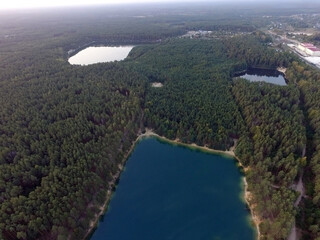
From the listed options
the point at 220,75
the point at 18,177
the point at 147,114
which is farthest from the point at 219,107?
the point at 18,177

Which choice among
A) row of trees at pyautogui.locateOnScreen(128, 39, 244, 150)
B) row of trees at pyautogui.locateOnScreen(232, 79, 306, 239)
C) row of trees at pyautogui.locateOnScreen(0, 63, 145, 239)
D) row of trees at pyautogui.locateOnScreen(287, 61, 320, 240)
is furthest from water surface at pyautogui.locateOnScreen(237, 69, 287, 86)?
row of trees at pyautogui.locateOnScreen(0, 63, 145, 239)

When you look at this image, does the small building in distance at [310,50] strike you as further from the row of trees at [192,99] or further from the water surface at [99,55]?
the water surface at [99,55]

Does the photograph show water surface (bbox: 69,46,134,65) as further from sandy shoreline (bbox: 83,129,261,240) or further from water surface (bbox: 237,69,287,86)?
sandy shoreline (bbox: 83,129,261,240)

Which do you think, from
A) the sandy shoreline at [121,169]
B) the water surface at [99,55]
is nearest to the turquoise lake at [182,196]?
the sandy shoreline at [121,169]

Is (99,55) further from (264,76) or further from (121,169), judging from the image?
(121,169)

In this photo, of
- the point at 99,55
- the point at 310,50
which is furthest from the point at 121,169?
the point at 310,50

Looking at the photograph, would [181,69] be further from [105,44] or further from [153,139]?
[105,44]
